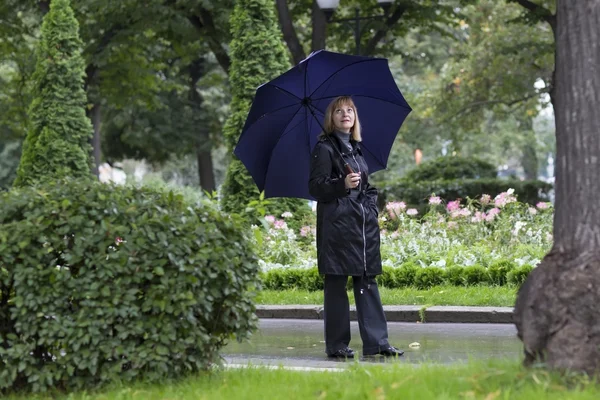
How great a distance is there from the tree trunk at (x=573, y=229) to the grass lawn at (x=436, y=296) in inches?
217

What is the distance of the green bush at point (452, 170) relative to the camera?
31484 mm

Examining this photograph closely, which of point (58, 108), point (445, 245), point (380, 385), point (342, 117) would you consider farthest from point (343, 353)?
point (58, 108)

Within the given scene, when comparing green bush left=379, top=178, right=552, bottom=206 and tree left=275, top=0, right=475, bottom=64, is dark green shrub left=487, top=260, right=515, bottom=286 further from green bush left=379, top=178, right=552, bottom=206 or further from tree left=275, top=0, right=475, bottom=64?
green bush left=379, top=178, right=552, bottom=206

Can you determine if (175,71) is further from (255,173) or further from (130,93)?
(255,173)

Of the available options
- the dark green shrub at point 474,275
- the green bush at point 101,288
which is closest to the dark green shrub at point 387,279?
the dark green shrub at point 474,275

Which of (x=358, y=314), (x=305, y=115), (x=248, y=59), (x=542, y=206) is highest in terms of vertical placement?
(x=248, y=59)

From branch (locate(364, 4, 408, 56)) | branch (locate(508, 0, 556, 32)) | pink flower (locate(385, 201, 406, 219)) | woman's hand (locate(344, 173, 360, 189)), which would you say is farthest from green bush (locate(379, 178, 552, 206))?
woman's hand (locate(344, 173, 360, 189))

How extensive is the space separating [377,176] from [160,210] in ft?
147

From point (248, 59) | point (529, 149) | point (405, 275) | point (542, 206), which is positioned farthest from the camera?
point (529, 149)

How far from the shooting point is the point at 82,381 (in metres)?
6.18

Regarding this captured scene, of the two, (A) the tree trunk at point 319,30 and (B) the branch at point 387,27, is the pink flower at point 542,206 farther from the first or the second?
(B) the branch at point 387,27

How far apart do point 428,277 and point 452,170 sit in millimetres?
18427

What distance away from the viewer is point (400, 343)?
380 inches

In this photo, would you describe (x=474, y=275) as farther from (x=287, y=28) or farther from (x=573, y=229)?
(x=287, y=28)
